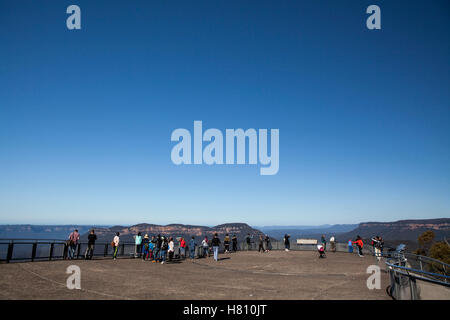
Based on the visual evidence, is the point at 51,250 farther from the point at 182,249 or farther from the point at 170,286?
the point at 170,286

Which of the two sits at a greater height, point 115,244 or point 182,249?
point 115,244

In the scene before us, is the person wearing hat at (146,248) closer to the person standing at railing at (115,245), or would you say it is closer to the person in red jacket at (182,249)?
the person standing at railing at (115,245)

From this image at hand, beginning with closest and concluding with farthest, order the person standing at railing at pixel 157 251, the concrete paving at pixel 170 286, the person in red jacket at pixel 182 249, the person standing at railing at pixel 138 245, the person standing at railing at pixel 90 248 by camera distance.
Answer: the concrete paving at pixel 170 286, the person standing at railing at pixel 90 248, the person standing at railing at pixel 157 251, the person standing at railing at pixel 138 245, the person in red jacket at pixel 182 249

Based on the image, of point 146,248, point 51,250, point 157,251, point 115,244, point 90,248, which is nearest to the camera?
point 51,250

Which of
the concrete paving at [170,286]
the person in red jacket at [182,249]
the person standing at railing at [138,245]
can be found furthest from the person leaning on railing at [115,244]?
the concrete paving at [170,286]

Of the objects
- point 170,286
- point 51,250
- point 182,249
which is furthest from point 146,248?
point 170,286

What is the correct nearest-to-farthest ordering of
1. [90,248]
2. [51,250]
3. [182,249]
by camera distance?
[51,250] → [90,248] → [182,249]

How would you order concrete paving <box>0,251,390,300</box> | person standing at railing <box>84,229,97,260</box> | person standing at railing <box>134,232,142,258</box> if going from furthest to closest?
person standing at railing <box>134,232,142,258</box>, person standing at railing <box>84,229,97,260</box>, concrete paving <box>0,251,390,300</box>

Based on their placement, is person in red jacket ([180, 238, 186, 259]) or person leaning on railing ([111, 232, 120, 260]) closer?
person leaning on railing ([111, 232, 120, 260])

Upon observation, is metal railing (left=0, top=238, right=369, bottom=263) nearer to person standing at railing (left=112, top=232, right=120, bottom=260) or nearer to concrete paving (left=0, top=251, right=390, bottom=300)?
person standing at railing (left=112, top=232, right=120, bottom=260)

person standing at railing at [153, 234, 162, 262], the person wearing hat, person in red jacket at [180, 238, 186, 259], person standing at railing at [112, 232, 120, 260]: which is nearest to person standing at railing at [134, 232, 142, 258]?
the person wearing hat
